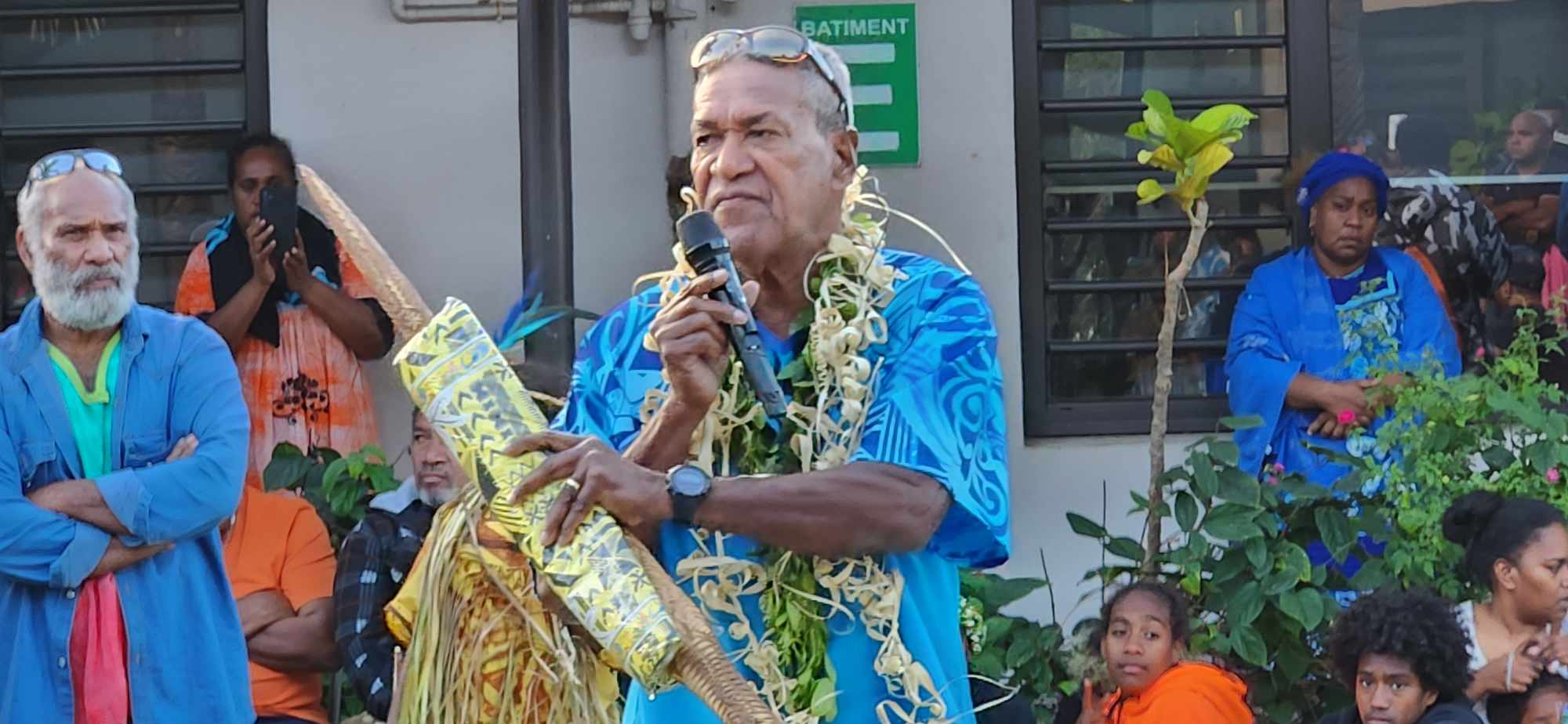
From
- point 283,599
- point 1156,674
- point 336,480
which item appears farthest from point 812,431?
point 336,480

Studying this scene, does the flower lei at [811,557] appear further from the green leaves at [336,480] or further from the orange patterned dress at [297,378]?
the orange patterned dress at [297,378]

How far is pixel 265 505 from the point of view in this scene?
629 cm

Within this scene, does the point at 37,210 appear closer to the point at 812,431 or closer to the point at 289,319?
the point at 289,319

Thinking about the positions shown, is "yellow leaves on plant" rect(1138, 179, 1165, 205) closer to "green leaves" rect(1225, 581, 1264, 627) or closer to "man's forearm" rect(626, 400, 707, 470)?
"green leaves" rect(1225, 581, 1264, 627)

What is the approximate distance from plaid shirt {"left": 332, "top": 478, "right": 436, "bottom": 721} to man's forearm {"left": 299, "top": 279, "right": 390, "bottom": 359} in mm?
1000

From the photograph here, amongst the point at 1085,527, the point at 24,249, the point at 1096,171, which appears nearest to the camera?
the point at 24,249

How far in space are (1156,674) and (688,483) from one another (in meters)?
3.26

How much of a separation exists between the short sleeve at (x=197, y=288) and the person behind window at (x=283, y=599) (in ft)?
2.94

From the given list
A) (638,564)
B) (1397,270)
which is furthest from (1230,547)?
(638,564)

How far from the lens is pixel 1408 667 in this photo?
5.30 m

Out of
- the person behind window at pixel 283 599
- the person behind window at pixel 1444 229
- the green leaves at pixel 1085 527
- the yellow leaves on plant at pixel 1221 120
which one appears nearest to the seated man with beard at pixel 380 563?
the person behind window at pixel 283 599

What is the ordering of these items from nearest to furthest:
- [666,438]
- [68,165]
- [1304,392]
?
[666,438]
[68,165]
[1304,392]

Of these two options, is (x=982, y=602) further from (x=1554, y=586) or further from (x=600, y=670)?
(x=600, y=670)

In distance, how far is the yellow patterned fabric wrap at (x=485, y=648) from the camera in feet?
10.1
